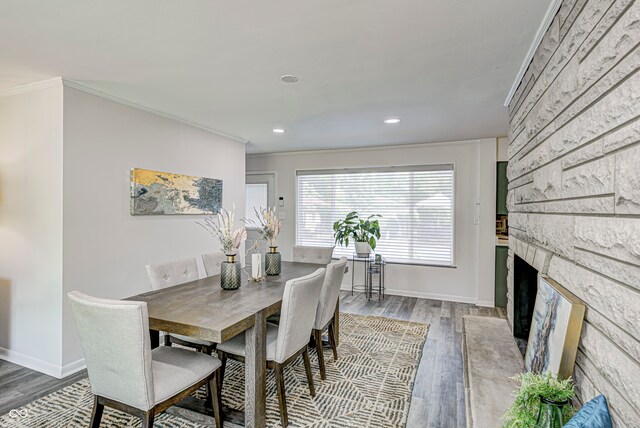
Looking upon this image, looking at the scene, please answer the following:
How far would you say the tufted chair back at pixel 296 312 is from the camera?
6.89ft

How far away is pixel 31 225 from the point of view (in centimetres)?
292

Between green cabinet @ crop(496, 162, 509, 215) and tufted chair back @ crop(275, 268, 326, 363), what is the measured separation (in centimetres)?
360

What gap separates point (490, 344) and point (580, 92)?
73.2 inches

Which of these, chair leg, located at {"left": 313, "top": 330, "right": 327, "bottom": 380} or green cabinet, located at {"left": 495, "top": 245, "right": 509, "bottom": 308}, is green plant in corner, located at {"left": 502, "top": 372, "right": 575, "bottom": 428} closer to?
chair leg, located at {"left": 313, "top": 330, "right": 327, "bottom": 380}

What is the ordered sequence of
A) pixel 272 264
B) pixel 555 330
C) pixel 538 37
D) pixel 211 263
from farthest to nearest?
pixel 211 263, pixel 272 264, pixel 538 37, pixel 555 330

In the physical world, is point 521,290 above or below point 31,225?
below

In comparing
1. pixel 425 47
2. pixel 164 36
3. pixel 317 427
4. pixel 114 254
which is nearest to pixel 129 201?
pixel 114 254

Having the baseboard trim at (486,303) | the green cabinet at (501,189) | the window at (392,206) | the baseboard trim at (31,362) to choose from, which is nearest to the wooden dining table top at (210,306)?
the baseboard trim at (31,362)

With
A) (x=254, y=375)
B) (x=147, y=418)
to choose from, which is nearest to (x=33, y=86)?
(x=147, y=418)

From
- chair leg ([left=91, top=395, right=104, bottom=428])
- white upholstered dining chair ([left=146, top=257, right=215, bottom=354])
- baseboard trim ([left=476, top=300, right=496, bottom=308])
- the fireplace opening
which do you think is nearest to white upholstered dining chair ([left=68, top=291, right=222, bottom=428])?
chair leg ([left=91, top=395, right=104, bottom=428])

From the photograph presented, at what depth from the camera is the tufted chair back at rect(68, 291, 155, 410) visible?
1557mm

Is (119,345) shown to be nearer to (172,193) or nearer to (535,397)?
(535,397)

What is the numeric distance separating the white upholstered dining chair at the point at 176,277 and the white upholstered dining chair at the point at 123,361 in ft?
2.14

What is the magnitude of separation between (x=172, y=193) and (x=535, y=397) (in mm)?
3700
